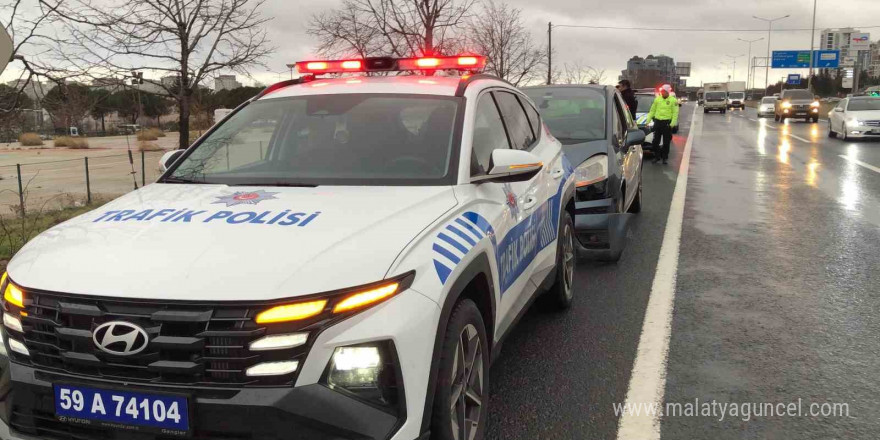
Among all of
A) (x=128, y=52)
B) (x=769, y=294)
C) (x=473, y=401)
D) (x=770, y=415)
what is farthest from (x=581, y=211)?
(x=128, y=52)

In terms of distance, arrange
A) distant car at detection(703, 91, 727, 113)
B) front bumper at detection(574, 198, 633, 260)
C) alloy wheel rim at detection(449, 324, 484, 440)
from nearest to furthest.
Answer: alloy wheel rim at detection(449, 324, 484, 440), front bumper at detection(574, 198, 633, 260), distant car at detection(703, 91, 727, 113)

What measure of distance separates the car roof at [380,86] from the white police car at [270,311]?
70 cm

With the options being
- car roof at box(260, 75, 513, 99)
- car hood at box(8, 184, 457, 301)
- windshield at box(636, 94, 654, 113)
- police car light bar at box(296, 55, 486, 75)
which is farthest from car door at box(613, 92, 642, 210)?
windshield at box(636, 94, 654, 113)

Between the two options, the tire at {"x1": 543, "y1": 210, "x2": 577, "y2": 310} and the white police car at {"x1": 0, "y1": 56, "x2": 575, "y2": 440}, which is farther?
the tire at {"x1": 543, "y1": 210, "x2": 577, "y2": 310}

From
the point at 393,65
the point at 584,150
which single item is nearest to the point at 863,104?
the point at 584,150

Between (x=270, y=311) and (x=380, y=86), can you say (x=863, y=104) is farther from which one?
(x=270, y=311)

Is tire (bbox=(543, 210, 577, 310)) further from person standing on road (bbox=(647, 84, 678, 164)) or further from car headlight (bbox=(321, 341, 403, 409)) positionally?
person standing on road (bbox=(647, 84, 678, 164))

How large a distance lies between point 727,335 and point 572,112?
450cm

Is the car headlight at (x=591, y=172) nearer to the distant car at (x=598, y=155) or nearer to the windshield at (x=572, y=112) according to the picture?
the distant car at (x=598, y=155)

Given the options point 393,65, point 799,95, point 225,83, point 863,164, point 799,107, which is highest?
point 799,95

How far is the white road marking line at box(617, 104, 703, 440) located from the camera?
345 cm

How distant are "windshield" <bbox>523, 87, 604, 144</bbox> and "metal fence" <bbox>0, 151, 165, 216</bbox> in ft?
21.1

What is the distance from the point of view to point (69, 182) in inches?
778

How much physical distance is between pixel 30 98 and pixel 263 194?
5626 millimetres
